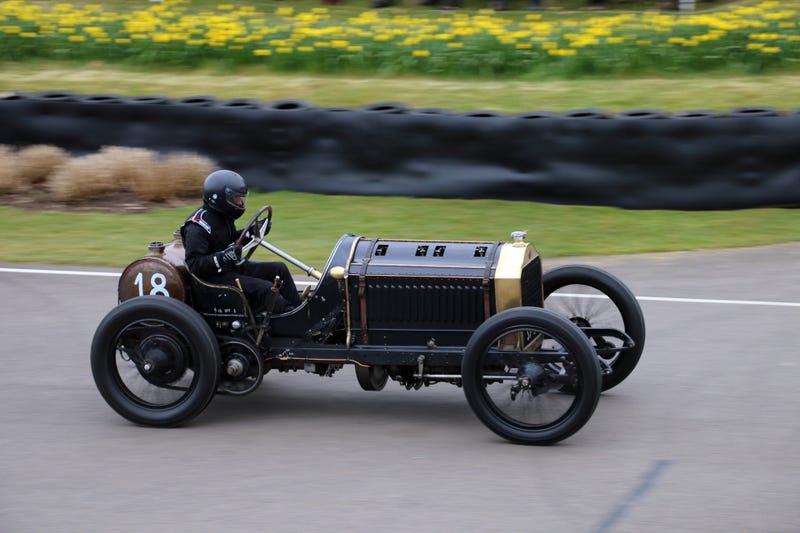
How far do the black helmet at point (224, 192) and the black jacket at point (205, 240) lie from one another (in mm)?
80

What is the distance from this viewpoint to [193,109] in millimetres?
13664

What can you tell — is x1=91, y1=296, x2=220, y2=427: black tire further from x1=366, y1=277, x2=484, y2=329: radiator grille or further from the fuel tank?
x1=366, y1=277, x2=484, y2=329: radiator grille

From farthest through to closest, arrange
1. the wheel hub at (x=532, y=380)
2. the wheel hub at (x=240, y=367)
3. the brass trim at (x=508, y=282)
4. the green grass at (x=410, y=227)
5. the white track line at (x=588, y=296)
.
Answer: the green grass at (x=410, y=227) < the white track line at (x=588, y=296) < the wheel hub at (x=240, y=367) < the brass trim at (x=508, y=282) < the wheel hub at (x=532, y=380)

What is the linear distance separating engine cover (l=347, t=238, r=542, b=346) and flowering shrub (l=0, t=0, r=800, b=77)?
1038cm

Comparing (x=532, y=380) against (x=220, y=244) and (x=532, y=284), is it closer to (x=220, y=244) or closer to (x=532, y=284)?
(x=532, y=284)

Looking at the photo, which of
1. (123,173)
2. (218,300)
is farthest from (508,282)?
(123,173)

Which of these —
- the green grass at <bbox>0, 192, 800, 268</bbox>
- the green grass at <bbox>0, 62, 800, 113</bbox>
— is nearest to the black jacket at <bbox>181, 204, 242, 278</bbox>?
the green grass at <bbox>0, 192, 800, 268</bbox>

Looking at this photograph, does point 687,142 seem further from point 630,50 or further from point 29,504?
point 29,504

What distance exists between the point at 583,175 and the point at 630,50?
16.2 feet

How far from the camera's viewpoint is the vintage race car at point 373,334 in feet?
21.4

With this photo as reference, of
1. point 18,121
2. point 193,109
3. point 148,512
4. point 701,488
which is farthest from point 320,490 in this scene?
point 18,121

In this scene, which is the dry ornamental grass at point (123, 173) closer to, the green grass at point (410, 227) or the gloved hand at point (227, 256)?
the green grass at point (410, 227)

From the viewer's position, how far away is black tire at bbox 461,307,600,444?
20.7 feet

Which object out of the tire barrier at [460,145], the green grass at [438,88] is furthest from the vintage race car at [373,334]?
the green grass at [438,88]
